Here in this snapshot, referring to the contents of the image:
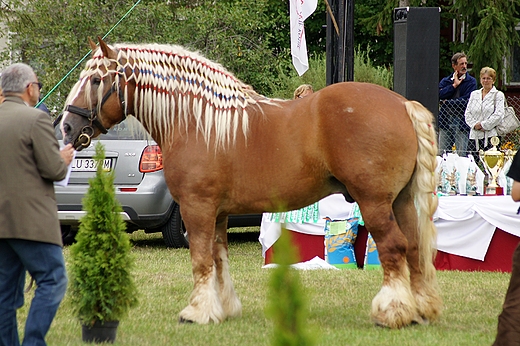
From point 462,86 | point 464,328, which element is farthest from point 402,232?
point 462,86

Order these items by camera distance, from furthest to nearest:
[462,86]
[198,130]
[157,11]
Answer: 1. [157,11]
2. [462,86]
3. [198,130]

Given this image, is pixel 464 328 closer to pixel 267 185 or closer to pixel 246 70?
pixel 267 185

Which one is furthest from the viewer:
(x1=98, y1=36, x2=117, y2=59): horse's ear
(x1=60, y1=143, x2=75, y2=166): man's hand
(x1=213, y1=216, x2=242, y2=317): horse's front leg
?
(x1=213, y1=216, x2=242, y2=317): horse's front leg

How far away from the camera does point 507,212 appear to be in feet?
26.3

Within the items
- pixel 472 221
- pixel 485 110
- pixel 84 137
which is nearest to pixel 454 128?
pixel 485 110

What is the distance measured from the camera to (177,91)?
235 inches

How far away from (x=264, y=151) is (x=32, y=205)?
1.95 metres

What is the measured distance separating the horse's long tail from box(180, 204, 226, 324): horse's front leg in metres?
1.51

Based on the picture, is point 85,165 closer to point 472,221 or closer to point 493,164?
point 472,221

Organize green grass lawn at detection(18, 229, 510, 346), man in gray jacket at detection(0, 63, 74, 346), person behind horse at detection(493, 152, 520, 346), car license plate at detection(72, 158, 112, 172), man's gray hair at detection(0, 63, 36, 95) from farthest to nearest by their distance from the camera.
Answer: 1. car license plate at detection(72, 158, 112, 172)
2. green grass lawn at detection(18, 229, 510, 346)
3. man's gray hair at detection(0, 63, 36, 95)
4. man in gray jacket at detection(0, 63, 74, 346)
5. person behind horse at detection(493, 152, 520, 346)

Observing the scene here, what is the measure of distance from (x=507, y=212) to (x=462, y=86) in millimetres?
4231

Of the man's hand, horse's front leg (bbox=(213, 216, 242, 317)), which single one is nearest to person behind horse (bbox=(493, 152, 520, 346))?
horse's front leg (bbox=(213, 216, 242, 317))

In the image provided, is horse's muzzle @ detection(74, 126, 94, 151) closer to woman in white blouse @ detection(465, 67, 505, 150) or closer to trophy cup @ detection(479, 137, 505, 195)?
trophy cup @ detection(479, 137, 505, 195)

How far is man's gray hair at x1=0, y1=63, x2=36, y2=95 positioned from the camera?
4.45 m
